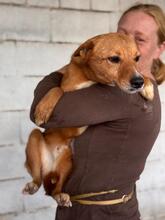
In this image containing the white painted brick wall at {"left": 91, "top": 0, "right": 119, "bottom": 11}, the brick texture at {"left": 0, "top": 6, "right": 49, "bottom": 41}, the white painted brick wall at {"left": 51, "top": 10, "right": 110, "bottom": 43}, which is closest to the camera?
the brick texture at {"left": 0, "top": 6, "right": 49, "bottom": 41}

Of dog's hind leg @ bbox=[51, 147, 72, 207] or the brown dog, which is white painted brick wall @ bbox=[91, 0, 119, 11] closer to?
the brown dog

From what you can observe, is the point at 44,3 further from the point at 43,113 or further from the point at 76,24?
the point at 43,113

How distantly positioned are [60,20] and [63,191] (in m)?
1.64

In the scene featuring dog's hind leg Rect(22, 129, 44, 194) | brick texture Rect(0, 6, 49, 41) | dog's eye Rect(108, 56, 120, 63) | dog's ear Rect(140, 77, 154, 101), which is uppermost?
dog's eye Rect(108, 56, 120, 63)

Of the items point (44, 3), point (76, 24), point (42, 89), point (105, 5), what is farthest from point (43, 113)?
point (105, 5)

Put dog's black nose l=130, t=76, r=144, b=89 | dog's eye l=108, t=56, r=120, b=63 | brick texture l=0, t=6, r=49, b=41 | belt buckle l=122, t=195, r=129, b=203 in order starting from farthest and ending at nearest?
brick texture l=0, t=6, r=49, b=41 < belt buckle l=122, t=195, r=129, b=203 < dog's eye l=108, t=56, r=120, b=63 < dog's black nose l=130, t=76, r=144, b=89

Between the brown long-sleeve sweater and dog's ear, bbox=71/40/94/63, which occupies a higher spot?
dog's ear, bbox=71/40/94/63

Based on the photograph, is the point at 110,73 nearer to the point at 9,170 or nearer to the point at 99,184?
the point at 99,184

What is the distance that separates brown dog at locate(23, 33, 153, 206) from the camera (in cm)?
197

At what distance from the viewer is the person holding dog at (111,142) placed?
1.94m

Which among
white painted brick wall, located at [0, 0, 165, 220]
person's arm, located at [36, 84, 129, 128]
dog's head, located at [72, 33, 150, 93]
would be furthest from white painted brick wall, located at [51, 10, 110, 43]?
person's arm, located at [36, 84, 129, 128]

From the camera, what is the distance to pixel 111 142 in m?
2.02

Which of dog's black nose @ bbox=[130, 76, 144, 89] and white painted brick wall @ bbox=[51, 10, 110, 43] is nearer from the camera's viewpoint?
dog's black nose @ bbox=[130, 76, 144, 89]

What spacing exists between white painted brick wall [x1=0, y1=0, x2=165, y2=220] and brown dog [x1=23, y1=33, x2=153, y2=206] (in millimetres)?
1176
